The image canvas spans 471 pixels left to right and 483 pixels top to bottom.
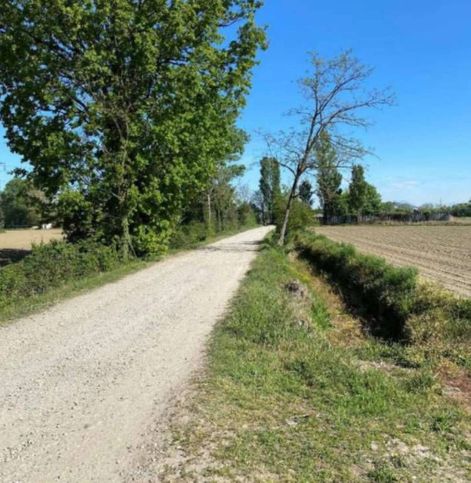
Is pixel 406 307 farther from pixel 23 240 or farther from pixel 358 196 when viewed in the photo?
pixel 358 196

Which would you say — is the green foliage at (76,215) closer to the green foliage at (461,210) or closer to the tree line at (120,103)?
the tree line at (120,103)

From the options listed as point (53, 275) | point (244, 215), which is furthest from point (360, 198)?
point (53, 275)

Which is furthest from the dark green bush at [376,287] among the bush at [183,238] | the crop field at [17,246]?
the crop field at [17,246]

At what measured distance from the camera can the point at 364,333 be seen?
38.0ft

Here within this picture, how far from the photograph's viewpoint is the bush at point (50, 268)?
11391 millimetres

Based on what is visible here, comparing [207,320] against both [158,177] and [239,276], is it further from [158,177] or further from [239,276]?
[158,177]

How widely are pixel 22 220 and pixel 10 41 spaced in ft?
400

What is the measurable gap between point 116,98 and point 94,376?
15.7 meters

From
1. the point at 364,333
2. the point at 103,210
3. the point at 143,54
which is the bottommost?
the point at 364,333

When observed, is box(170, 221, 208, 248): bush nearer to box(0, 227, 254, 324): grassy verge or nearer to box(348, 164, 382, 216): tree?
box(0, 227, 254, 324): grassy verge

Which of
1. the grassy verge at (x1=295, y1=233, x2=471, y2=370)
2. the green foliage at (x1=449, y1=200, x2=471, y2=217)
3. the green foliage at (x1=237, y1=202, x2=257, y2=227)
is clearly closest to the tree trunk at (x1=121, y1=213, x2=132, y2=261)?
the grassy verge at (x1=295, y1=233, x2=471, y2=370)

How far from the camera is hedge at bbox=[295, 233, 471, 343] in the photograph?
31.1 feet

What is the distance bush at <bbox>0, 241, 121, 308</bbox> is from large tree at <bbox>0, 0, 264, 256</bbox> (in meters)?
2.88

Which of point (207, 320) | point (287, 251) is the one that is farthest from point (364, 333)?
point (287, 251)
